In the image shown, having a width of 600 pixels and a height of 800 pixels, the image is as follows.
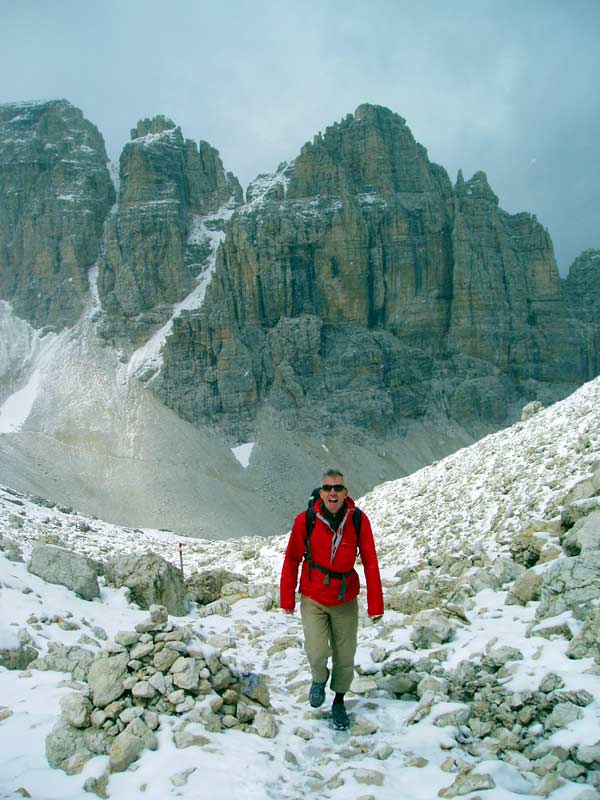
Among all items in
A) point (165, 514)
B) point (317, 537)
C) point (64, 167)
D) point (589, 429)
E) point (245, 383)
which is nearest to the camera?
point (317, 537)

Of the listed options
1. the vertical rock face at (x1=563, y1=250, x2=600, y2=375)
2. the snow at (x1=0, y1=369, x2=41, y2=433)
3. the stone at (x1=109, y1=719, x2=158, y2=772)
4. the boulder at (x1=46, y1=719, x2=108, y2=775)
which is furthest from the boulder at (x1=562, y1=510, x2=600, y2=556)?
the vertical rock face at (x1=563, y1=250, x2=600, y2=375)

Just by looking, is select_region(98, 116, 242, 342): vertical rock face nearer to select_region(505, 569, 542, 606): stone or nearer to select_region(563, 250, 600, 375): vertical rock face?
select_region(563, 250, 600, 375): vertical rock face

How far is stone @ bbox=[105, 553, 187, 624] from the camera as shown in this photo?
43.0 ft

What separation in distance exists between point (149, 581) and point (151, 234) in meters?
98.5

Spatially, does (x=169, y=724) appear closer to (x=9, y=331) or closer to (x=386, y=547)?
(x=386, y=547)

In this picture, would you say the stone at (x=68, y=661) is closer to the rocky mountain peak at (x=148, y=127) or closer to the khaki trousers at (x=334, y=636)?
the khaki trousers at (x=334, y=636)

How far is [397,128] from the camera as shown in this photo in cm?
11488

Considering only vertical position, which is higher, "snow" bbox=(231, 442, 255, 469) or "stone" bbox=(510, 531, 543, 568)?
"snow" bbox=(231, 442, 255, 469)

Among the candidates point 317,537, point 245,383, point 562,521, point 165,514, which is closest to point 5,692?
point 317,537

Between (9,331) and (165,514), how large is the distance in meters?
51.2

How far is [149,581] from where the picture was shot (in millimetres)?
13297

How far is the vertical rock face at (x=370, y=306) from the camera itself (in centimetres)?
9419

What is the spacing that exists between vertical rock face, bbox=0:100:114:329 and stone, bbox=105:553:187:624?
318ft

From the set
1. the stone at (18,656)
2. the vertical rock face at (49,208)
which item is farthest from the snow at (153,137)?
the stone at (18,656)
